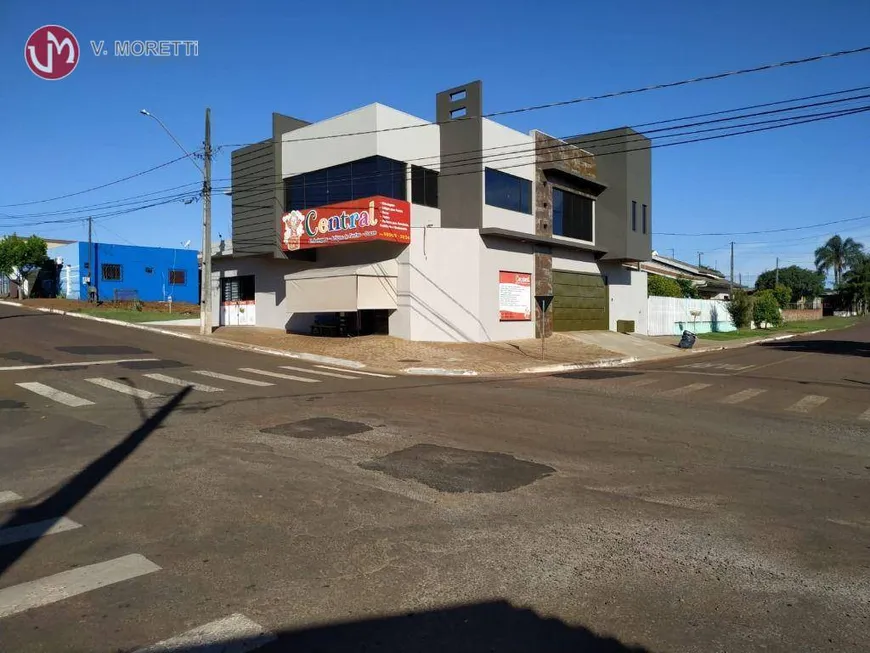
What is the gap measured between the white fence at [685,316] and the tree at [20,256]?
46492 millimetres

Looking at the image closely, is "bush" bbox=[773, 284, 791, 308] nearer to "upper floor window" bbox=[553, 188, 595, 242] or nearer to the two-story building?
the two-story building

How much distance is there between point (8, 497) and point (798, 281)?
4629 inches

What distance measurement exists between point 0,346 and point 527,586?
848 inches

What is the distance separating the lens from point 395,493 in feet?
19.9

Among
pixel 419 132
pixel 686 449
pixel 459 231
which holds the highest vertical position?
pixel 419 132

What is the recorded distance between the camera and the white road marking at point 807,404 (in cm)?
1187

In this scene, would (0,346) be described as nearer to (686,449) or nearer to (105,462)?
(105,462)

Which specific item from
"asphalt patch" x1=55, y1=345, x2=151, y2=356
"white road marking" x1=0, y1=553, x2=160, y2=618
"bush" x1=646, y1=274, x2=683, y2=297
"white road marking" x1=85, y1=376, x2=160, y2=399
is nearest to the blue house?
"asphalt patch" x1=55, y1=345, x2=151, y2=356

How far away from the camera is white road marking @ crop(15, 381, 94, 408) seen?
36.7ft

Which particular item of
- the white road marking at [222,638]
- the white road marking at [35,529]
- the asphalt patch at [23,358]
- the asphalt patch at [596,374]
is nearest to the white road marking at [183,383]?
the asphalt patch at [23,358]

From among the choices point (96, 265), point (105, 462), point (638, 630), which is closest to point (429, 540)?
point (638, 630)

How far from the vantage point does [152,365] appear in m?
16.5

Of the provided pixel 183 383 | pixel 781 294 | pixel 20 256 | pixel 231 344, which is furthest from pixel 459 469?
pixel 781 294

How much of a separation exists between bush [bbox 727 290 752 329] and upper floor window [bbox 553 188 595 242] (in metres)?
19.4
